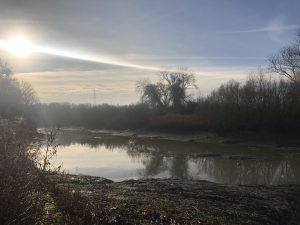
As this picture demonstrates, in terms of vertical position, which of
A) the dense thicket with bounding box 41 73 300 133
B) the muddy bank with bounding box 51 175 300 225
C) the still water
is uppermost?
the dense thicket with bounding box 41 73 300 133

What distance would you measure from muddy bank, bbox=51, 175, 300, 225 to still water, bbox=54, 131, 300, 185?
7271 millimetres

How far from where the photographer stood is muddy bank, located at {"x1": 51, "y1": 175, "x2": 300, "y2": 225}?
1234 cm

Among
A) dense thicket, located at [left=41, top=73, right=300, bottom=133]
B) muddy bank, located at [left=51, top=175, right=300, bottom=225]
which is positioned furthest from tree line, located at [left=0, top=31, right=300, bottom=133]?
muddy bank, located at [left=51, top=175, right=300, bottom=225]

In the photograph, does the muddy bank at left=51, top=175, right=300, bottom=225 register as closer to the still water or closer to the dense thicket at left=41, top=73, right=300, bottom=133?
the still water

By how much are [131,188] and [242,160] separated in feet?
64.1

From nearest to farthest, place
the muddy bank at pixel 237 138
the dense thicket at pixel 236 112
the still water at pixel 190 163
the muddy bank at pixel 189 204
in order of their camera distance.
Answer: the muddy bank at pixel 189 204
the still water at pixel 190 163
the muddy bank at pixel 237 138
the dense thicket at pixel 236 112

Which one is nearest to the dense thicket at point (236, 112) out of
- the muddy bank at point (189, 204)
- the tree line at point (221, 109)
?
the tree line at point (221, 109)

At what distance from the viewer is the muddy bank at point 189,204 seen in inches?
486

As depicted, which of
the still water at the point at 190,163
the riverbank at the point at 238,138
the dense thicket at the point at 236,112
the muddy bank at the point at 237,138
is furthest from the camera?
the dense thicket at the point at 236,112

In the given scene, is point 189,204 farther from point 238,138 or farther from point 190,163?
point 238,138

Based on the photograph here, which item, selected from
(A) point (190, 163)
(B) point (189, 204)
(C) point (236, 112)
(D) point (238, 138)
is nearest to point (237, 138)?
(D) point (238, 138)

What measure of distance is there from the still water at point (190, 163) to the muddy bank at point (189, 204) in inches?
286

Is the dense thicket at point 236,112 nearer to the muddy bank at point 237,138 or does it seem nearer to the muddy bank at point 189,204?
the muddy bank at point 237,138

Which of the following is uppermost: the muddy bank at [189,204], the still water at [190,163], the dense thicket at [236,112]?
the dense thicket at [236,112]
